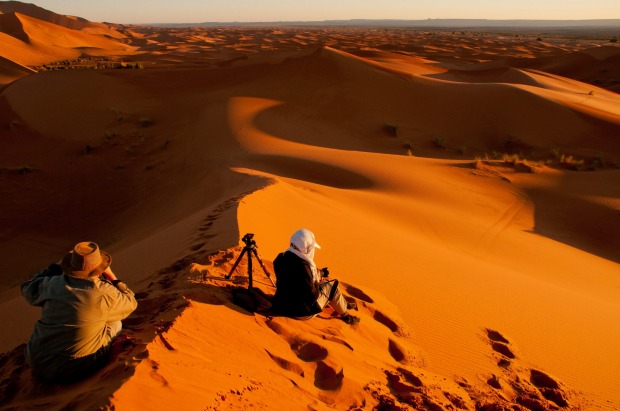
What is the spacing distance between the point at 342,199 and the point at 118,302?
21.6 feet

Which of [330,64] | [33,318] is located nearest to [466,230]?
[33,318]

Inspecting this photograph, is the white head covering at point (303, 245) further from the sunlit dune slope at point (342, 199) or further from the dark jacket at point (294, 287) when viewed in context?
the sunlit dune slope at point (342, 199)

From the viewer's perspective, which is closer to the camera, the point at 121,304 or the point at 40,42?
the point at 121,304

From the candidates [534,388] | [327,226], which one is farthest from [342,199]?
[534,388]

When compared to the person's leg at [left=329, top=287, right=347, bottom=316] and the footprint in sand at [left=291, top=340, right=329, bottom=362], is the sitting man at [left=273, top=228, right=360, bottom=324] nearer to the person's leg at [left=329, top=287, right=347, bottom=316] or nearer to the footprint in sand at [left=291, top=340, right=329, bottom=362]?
the person's leg at [left=329, top=287, right=347, bottom=316]

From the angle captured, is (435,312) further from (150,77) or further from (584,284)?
(150,77)

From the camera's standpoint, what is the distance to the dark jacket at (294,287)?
419cm

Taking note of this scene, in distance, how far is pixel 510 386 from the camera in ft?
13.7

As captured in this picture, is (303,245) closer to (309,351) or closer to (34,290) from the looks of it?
(309,351)

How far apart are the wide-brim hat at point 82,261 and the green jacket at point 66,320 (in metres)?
0.06

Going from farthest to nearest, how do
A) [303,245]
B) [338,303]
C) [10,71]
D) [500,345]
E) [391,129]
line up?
[10,71]
[391,129]
[500,345]
[338,303]
[303,245]

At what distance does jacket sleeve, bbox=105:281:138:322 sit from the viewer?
329cm

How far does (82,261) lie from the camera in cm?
311

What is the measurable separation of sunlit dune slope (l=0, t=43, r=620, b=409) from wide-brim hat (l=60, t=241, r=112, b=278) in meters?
0.66
